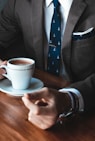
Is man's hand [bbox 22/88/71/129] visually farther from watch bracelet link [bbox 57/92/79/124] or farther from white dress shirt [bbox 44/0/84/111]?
white dress shirt [bbox 44/0/84/111]

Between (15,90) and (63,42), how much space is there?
10.8 inches

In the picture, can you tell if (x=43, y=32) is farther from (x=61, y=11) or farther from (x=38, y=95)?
(x=38, y=95)

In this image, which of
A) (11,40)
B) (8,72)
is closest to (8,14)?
(11,40)

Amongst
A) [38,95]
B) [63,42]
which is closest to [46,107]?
[38,95]

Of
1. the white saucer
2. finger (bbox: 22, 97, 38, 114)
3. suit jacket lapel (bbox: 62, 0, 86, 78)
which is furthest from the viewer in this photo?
suit jacket lapel (bbox: 62, 0, 86, 78)

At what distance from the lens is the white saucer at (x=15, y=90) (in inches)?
29.5

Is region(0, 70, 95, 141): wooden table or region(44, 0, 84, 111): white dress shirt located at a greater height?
region(44, 0, 84, 111): white dress shirt

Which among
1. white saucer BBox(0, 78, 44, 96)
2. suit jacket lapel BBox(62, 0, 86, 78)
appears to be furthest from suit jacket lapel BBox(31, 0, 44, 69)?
white saucer BBox(0, 78, 44, 96)

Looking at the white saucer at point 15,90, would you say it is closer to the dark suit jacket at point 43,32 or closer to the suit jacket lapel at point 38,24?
the dark suit jacket at point 43,32

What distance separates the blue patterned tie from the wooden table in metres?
0.35

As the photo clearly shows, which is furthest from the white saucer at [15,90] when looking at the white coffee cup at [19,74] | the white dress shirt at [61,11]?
the white dress shirt at [61,11]

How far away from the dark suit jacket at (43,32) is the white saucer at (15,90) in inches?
4.8

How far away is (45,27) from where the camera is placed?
1042 millimetres

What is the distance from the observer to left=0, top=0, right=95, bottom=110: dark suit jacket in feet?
3.10
